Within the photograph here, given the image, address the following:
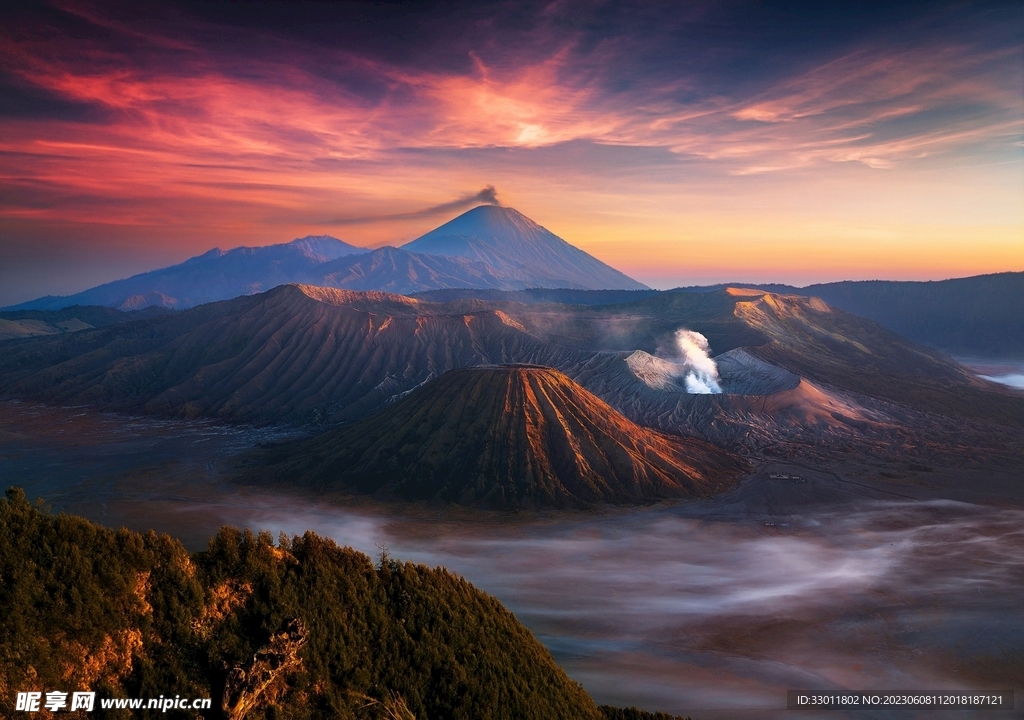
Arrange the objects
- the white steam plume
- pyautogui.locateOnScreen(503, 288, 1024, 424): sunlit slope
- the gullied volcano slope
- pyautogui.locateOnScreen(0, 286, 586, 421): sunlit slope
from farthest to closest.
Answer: pyautogui.locateOnScreen(0, 286, 586, 421): sunlit slope, pyautogui.locateOnScreen(503, 288, 1024, 424): sunlit slope, the white steam plume, the gullied volcano slope

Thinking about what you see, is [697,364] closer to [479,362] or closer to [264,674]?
[479,362]

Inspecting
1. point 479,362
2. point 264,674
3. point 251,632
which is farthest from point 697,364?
point 264,674

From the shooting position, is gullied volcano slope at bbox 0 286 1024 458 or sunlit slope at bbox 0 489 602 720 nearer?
sunlit slope at bbox 0 489 602 720

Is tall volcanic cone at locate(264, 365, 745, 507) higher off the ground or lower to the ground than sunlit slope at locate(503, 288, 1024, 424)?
lower

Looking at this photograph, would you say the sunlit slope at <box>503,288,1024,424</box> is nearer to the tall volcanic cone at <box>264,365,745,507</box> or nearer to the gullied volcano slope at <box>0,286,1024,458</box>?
the gullied volcano slope at <box>0,286,1024,458</box>

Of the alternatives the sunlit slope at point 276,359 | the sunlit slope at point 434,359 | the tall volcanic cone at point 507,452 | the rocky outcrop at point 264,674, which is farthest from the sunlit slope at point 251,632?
the sunlit slope at point 276,359

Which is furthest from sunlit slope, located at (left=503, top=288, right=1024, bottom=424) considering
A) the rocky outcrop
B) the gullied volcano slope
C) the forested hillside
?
the rocky outcrop

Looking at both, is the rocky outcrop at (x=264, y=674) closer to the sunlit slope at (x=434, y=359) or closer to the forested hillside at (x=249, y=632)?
the forested hillside at (x=249, y=632)
